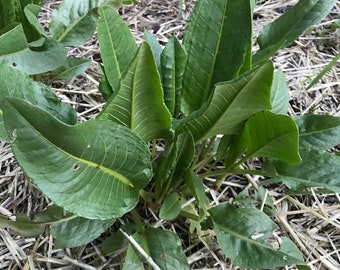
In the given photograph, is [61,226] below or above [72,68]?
below

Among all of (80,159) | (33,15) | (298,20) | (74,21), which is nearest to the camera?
(80,159)

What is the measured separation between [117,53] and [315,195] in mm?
470

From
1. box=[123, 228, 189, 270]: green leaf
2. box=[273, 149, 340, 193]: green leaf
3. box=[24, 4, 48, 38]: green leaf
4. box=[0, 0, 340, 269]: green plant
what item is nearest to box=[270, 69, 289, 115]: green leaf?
box=[0, 0, 340, 269]: green plant

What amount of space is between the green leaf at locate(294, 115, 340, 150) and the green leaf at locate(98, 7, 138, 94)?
0.32m

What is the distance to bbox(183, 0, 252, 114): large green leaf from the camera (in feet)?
2.82

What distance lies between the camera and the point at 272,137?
2.83 feet

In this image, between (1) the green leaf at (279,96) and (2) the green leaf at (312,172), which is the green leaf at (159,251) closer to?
(2) the green leaf at (312,172)

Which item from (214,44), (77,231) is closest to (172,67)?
(214,44)

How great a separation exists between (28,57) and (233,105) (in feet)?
1.43

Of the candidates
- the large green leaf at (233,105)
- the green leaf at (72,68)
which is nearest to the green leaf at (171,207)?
the large green leaf at (233,105)

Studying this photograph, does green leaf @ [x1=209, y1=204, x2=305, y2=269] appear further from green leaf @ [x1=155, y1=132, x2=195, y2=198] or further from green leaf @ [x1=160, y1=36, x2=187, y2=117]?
green leaf @ [x1=160, y1=36, x2=187, y2=117]

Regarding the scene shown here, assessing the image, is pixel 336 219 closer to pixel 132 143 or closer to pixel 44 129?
pixel 132 143

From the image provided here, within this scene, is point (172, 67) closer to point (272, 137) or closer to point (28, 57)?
point (272, 137)

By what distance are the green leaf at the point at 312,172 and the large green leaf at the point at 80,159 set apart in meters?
0.24
